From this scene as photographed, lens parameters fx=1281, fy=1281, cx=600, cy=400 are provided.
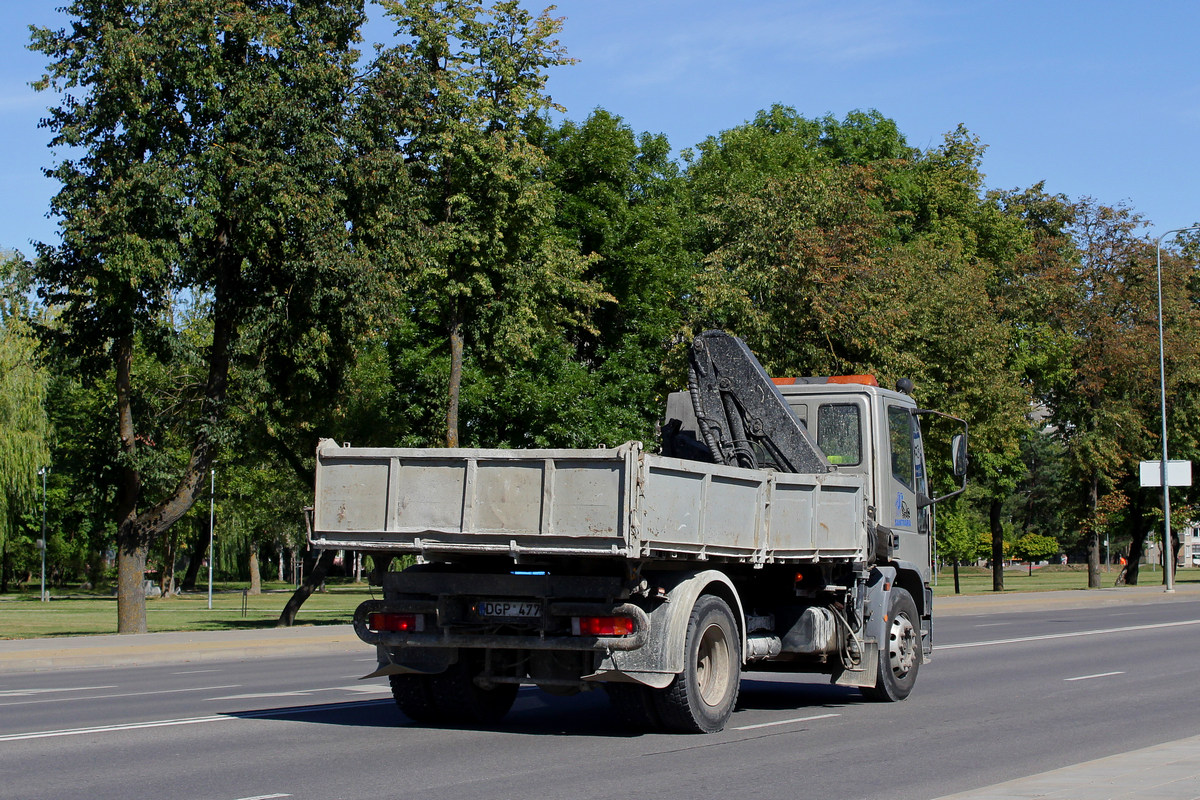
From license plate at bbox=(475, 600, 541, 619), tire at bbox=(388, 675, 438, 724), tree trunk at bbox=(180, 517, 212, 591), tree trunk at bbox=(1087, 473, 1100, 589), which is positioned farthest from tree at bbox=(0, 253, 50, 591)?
license plate at bbox=(475, 600, 541, 619)

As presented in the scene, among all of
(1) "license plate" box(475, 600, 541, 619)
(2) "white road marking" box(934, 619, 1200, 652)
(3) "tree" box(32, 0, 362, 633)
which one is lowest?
(2) "white road marking" box(934, 619, 1200, 652)

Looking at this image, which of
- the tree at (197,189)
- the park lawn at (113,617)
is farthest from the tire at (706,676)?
the tree at (197,189)

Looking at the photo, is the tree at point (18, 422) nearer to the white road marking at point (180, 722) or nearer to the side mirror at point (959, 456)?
the white road marking at point (180, 722)

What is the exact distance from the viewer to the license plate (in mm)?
9523

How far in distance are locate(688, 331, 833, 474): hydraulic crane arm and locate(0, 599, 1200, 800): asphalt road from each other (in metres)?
2.32

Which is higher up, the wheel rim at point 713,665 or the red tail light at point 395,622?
the red tail light at point 395,622

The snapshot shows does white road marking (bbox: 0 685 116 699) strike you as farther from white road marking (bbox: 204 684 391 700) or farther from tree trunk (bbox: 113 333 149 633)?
tree trunk (bbox: 113 333 149 633)

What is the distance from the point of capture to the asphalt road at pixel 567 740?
7.72 metres

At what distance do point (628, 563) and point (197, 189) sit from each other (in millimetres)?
19391

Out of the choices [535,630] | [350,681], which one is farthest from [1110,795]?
[350,681]

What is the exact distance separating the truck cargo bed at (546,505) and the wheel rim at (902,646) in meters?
2.42

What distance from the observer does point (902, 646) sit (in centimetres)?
1242

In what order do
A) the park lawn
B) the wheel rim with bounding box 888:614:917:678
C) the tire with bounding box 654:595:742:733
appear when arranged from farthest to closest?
the park lawn → the wheel rim with bounding box 888:614:917:678 → the tire with bounding box 654:595:742:733

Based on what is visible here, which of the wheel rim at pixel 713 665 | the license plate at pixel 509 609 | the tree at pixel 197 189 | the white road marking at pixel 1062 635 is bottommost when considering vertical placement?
the white road marking at pixel 1062 635
